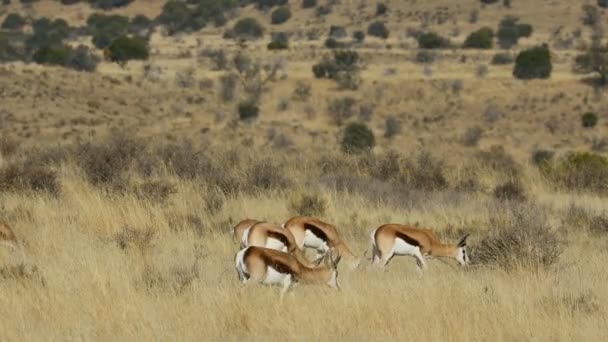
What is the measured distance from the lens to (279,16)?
96750 millimetres

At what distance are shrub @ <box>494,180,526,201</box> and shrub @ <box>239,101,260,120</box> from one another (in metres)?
30.5

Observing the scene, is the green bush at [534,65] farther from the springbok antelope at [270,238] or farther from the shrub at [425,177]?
the springbok antelope at [270,238]

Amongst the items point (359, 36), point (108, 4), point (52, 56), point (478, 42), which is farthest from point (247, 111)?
point (108, 4)

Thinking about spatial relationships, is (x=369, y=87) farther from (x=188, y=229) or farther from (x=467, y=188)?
(x=188, y=229)

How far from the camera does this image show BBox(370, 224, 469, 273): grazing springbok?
9.21 metres

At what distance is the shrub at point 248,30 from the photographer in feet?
285

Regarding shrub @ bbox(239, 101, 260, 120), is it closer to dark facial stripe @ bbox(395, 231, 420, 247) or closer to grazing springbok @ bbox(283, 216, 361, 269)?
grazing springbok @ bbox(283, 216, 361, 269)

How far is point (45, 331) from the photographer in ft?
22.9

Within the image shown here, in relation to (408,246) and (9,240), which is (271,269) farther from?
(9,240)

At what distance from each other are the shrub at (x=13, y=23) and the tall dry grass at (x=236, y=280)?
8242cm

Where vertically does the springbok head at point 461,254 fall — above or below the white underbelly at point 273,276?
below

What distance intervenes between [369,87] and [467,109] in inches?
246

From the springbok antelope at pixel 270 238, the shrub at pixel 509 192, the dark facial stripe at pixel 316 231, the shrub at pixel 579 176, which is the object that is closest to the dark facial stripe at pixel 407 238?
the dark facial stripe at pixel 316 231

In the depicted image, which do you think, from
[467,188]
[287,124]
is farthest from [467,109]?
[467,188]
